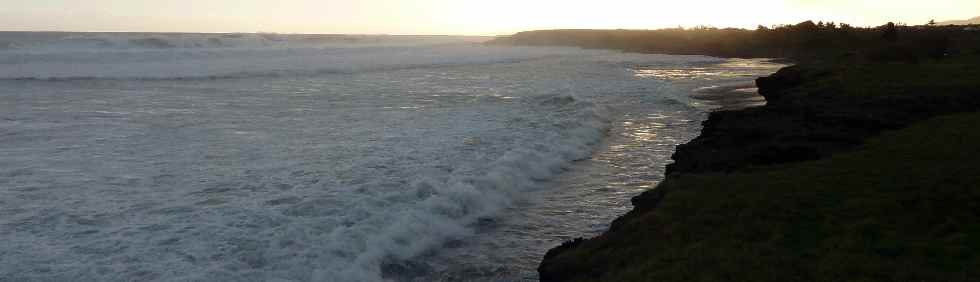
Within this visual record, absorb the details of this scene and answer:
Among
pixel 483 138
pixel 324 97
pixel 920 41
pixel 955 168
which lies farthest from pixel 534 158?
pixel 920 41

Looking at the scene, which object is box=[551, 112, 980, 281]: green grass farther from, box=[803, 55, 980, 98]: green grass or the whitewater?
box=[803, 55, 980, 98]: green grass

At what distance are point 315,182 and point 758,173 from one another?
21.1 feet

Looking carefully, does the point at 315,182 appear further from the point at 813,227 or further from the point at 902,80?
the point at 902,80

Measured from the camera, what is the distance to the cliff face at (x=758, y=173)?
6352mm

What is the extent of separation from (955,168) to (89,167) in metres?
12.8

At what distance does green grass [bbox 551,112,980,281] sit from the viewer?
19.3 ft

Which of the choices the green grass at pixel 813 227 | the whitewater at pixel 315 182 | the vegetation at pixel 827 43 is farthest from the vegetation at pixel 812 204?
the vegetation at pixel 827 43

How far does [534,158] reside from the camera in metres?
13.5

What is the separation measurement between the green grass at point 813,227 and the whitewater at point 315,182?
130cm

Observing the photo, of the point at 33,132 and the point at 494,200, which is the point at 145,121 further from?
the point at 494,200

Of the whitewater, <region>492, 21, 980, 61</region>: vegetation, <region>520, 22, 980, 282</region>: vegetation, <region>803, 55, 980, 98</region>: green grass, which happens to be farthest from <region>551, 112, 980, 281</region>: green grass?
<region>492, 21, 980, 61</region>: vegetation

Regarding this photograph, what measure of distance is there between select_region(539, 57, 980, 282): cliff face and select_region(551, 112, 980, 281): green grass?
0.02 m

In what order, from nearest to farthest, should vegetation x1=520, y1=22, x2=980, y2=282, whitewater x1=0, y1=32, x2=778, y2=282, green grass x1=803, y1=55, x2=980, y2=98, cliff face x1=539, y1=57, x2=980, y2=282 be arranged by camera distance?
vegetation x1=520, y1=22, x2=980, y2=282, cliff face x1=539, y1=57, x2=980, y2=282, whitewater x1=0, y1=32, x2=778, y2=282, green grass x1=803, y1=55, x2=980, y2=98

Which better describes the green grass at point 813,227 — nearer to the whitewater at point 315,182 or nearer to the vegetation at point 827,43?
the whitewater at point 315,182
